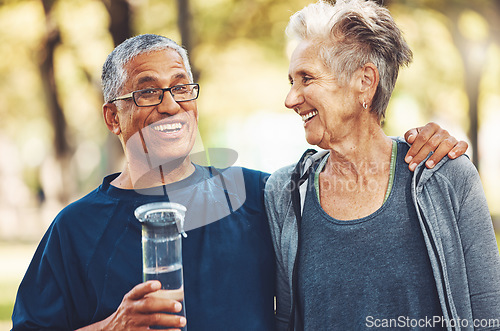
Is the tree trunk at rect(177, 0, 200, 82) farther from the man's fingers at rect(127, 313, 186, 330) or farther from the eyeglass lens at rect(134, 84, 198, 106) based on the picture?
the man's fingers at rect(127, 313, 186, 330)

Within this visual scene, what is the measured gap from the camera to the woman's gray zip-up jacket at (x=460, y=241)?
2.46 m

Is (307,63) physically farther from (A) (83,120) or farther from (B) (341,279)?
(A) (83,120)

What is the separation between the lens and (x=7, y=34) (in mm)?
13438

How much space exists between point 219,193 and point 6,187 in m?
27.4

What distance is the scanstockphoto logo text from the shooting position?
2.46m

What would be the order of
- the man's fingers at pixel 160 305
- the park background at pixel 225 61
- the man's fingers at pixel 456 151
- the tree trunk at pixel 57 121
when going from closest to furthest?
the man's fingers at pixel 160 305
the man's fingers at pixel 456 151
the park background at pixel 225 61
the tree trunk at pixel 57 121

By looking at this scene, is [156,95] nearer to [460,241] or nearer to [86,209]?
[86,209]

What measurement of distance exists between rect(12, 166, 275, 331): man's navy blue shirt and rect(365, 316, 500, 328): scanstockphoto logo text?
0.52 meters

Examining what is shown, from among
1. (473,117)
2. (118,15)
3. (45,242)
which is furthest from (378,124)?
(473,117)

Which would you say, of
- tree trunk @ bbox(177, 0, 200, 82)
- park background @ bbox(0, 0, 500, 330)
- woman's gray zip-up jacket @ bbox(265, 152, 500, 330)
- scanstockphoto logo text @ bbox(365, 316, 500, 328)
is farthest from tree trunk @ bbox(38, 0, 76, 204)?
woman's gray zip-up jacket @ bbox(265, 152, 500, 330)

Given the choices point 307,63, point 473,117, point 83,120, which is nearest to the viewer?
point 307,63

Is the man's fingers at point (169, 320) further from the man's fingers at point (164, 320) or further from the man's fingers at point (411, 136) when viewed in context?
the man's fingers at point (411, 136)

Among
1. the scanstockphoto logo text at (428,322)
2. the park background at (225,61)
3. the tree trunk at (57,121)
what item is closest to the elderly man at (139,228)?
the scanstockphoto logo text at (428,322)

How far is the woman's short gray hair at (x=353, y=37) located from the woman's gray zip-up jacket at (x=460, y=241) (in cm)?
59
